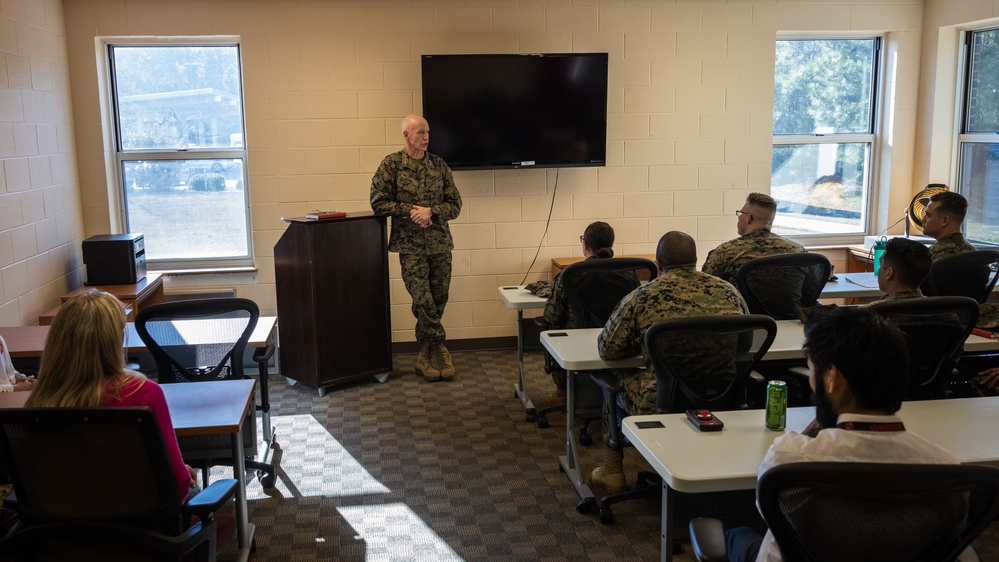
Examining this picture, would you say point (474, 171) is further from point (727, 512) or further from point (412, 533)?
point (727, 512)

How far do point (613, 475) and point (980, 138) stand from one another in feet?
15.0

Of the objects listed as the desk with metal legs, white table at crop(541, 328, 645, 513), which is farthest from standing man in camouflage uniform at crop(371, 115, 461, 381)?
the desk with metal legs

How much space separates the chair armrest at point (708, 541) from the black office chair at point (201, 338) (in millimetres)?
2093

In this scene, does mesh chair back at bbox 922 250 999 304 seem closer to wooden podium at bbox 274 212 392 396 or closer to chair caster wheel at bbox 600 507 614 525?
chair caster wheel at bbox 600 507 614 525

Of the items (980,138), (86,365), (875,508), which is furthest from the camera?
(980,138)

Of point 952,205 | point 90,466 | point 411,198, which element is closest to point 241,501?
point 90,466

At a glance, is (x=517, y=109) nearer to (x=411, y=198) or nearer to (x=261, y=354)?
(x=411, y=198)

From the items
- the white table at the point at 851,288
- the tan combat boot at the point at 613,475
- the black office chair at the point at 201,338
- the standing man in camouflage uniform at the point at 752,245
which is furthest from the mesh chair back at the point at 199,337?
the white table at the point at 851,288

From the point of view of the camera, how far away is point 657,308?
10.9 ft

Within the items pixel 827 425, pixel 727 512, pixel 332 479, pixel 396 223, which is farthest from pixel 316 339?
pixel 827 425

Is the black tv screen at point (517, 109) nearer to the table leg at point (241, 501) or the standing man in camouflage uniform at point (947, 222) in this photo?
the standing man in camouflage uniform at point (947, 222)

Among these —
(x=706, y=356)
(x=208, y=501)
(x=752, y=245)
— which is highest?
(x=752, y=245)

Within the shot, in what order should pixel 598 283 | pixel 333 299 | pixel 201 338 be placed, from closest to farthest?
pixel 201 338
pixel 598 283
pixel 333 299

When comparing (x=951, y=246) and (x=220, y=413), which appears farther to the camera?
(x=951, y=246)
